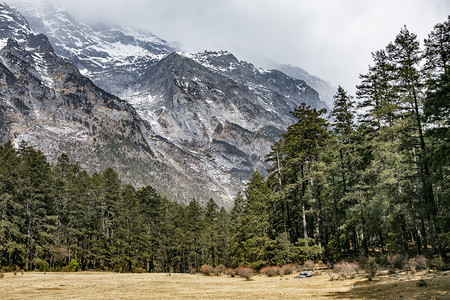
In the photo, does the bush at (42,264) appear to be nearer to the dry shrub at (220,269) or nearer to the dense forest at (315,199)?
the dense forest at (315,199)

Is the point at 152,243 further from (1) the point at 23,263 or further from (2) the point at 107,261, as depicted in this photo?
(1) the point at 23,263

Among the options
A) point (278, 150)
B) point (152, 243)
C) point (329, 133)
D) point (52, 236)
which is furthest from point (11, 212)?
point (329, 133)

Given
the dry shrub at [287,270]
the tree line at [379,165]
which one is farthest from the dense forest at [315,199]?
the dry shrub at [287,270]

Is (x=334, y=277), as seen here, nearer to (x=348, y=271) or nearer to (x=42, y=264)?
(x=348, y=271)

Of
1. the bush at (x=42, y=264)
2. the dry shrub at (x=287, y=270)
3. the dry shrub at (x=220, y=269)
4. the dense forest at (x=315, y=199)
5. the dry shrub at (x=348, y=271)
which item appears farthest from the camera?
the bush at (x=42, y=264)

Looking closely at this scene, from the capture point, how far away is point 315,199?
1096 inches

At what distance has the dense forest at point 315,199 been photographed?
20.6m

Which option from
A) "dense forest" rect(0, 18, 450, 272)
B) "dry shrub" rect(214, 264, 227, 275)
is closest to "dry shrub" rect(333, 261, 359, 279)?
"dense forest" rect(0, 18, 450, 272)

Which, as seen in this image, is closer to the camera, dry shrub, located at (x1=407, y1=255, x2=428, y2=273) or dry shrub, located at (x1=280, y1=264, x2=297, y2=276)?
dry shrub, located at (x1=407, y1=255, x2=428, y2=273)

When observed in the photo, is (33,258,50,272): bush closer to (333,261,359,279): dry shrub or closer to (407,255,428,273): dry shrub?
(333,261,359,279): dry shrub

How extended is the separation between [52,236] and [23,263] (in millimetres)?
4740

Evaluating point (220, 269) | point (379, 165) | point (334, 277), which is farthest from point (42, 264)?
point (379, 165)

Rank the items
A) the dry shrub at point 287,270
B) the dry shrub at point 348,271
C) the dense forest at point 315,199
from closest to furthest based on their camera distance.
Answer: the dry shrub at point 348,271, the dense forest at point 315,199, the dry shrub at point 287,270

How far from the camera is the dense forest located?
67.5ft
